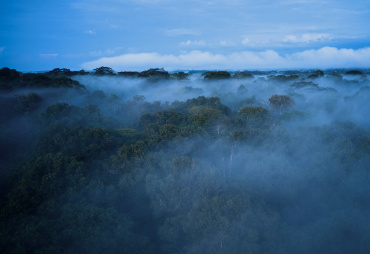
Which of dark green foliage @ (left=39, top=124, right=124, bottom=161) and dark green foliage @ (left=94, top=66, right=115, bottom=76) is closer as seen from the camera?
dark green foliage @ (left=39, top=124, right=124, bottom=161)

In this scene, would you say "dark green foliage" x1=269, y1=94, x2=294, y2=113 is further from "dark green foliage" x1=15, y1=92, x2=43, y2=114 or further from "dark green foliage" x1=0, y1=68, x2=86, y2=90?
"dark green foliage" x1=15, y1=92, x2=43, y2=114

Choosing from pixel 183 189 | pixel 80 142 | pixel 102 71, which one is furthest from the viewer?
pixel 102 71

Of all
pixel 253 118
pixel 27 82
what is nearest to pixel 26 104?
pixel 27 82

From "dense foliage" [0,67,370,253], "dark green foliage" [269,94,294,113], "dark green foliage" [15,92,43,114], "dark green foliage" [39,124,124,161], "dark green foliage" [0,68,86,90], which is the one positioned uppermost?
"dark green foliage" [0,68,86,90]

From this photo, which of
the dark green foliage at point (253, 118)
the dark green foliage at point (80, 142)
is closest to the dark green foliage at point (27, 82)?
the dark green foliage at point (80, 142)

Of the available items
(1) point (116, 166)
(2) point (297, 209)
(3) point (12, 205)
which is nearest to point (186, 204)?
(1) point (116, 166)

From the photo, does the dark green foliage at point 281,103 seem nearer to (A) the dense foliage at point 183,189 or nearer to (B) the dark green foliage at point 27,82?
(A) the dense foliage at point 183,189

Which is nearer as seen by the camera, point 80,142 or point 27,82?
point 80,142

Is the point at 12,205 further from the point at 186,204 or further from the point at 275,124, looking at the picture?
the point at 275,124

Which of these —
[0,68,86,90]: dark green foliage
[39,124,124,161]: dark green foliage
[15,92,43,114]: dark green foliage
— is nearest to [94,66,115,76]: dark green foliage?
[0,68,86,90]: dark green foliage

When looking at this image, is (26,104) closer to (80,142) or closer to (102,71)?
(80,142)

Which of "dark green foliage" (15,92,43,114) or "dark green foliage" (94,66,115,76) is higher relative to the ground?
"dark green foliage" (94,66,115,76)
